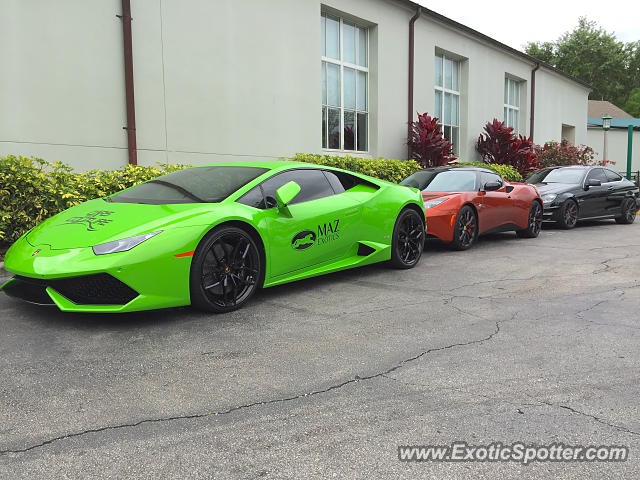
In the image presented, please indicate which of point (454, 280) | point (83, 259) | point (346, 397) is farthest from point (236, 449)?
point (454, 280)

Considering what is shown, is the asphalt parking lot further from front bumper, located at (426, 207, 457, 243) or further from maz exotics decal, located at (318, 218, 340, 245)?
front bumper, located at (426, 207, 457, 243)

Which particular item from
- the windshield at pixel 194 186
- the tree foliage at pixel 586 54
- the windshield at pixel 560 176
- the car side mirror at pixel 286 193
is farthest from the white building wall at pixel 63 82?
the tree foliage at pixel 586 54

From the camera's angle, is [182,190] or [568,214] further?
[568,214]

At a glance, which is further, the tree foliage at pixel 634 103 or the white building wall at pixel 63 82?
the tree foliage at pixel 634 103

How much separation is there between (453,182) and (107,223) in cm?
583

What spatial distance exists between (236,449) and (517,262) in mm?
5826

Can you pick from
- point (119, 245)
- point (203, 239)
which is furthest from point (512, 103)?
point (119, 245)

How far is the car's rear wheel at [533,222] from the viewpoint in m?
9.78

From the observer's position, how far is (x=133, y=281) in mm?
3959

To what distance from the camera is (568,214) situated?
11578 mm

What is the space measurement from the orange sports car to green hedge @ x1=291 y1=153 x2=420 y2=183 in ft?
7.76

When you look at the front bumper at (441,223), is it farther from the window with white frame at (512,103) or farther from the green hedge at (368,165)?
the window with white frame at (512,103)

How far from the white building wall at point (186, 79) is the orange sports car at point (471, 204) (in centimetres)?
377

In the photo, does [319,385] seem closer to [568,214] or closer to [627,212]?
[568,214]
